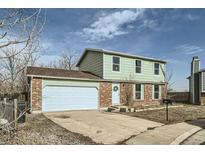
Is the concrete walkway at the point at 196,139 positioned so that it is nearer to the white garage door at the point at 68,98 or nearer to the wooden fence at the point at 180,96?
the white garage door at the point at 68,98

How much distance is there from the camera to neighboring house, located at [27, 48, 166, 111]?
1392 cm

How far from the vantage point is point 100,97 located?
1638cm

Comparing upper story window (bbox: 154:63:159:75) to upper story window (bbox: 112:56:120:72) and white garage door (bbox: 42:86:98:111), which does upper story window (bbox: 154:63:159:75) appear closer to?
upper story window (bbox: 112:56:120:72)

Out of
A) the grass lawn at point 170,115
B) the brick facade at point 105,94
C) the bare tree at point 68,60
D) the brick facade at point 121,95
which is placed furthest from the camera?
the bare tree at point 68,60

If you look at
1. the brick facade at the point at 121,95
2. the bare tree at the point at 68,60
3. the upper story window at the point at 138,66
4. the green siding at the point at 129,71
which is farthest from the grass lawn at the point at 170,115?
the bare tree at the point at 68,60

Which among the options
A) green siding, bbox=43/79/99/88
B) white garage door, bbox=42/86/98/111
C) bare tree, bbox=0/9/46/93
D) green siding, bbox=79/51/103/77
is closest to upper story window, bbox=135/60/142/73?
green siding, bbox=79/51/103/77

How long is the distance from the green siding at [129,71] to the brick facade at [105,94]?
641 mm

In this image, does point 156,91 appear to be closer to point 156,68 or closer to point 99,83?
point 156,68

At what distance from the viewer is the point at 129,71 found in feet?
59.7

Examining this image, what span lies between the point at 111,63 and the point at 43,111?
668cm

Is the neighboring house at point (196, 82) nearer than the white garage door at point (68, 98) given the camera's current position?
No

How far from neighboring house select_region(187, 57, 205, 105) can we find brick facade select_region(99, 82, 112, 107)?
32.2 feet

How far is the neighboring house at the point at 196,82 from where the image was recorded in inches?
815
